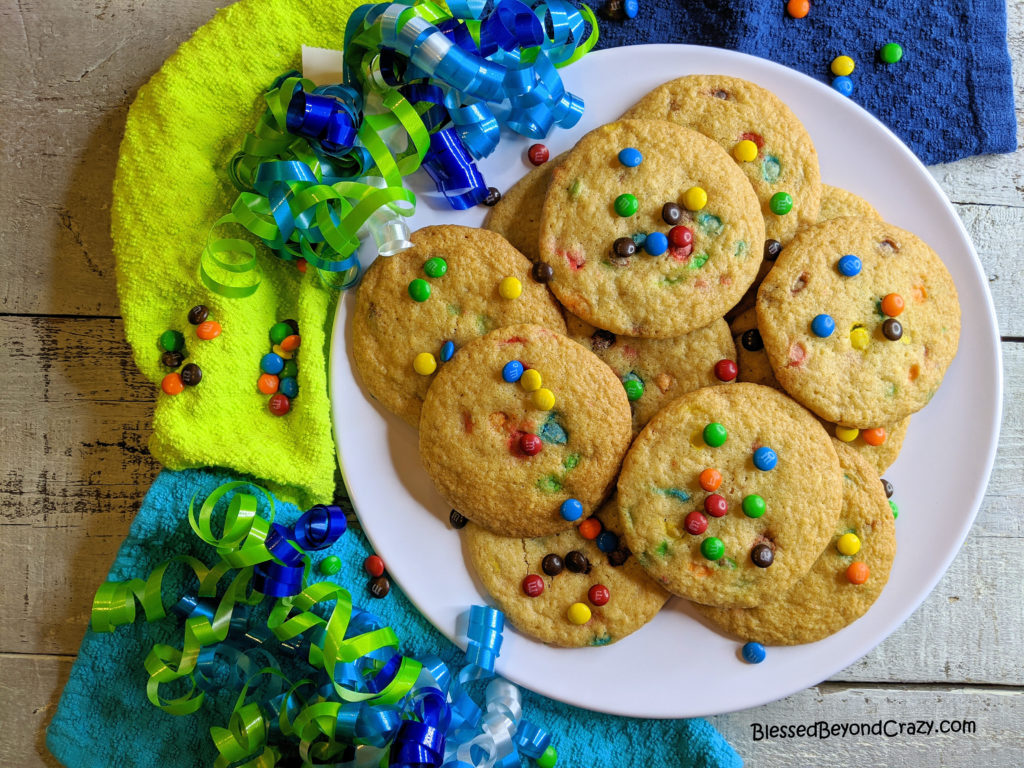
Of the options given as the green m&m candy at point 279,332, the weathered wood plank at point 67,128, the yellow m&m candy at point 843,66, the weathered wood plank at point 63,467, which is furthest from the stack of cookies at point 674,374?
the weathered wood plank at point 67,128

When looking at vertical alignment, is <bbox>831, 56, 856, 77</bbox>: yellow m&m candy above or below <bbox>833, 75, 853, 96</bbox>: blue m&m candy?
above

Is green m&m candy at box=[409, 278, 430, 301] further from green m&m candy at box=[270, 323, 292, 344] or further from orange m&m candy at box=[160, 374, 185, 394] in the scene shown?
orange m&m candy at box=[160, 374, 185, 394]

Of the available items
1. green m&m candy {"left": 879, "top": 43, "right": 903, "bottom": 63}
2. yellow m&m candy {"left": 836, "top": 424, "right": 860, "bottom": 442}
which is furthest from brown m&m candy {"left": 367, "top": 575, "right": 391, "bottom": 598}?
green m&m candy {"left": 879, "top": 43, "right": 903, "bottom": 63}

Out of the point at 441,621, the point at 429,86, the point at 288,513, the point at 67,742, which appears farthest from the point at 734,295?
the point at 67,742

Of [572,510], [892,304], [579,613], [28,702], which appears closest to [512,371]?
[572,510]

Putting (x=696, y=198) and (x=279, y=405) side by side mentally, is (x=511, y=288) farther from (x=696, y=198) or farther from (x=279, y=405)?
(x=279, y=405)

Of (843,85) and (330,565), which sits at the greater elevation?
(843,85)
